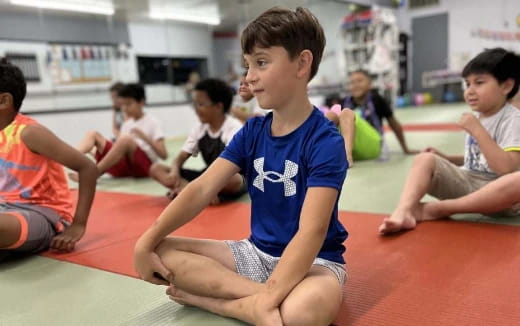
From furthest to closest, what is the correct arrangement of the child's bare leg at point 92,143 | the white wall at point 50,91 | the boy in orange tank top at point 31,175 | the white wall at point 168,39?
the white wall at point 168,39 → the white wall at point 50,91 → the child's bare leg at point 92,143 → the boy in orange tank top at point 31,175

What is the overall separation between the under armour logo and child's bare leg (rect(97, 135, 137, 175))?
6.59 ft

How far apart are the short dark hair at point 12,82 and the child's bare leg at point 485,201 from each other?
1.63 m

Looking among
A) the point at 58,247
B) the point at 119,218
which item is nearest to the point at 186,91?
the point at 119,218

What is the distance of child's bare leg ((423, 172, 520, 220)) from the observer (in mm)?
1542

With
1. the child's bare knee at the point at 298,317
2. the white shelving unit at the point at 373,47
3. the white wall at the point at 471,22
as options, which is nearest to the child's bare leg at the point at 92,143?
the child's bare knee at the point at 298,317

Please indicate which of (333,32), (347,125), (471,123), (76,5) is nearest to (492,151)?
(471,123)

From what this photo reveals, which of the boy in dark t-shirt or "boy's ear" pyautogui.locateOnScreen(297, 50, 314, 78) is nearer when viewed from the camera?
"boy's ear" pyautogui.locateOnScreen(297, 50, 314, 78)

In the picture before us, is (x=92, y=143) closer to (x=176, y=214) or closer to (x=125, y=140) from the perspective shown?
(x=125, y=140)

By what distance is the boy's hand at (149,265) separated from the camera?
98 centimetres

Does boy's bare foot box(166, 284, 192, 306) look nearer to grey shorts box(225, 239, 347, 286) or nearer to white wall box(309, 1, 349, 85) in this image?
grey shorts box(225, 239, 347, 286)

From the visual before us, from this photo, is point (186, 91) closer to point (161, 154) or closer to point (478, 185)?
point (161, 154)

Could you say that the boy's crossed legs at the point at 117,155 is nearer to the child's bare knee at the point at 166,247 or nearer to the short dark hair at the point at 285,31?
the child's bare knee at the point at 166,247

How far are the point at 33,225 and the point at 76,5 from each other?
6052 millimetres

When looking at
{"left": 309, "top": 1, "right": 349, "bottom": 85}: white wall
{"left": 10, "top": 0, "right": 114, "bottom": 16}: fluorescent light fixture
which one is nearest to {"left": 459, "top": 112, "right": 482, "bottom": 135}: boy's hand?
{"left": 10, "top": 0, "right": 114, "bottom": 16}: fluorescent light fixture
